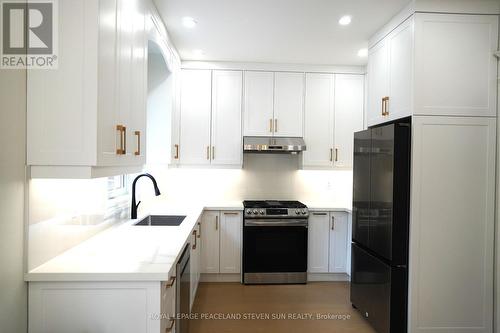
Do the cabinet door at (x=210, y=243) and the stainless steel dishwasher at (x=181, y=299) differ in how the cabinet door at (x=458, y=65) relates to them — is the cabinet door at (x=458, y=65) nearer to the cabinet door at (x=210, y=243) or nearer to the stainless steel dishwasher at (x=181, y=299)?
the stainless steel dishwasher at (x=181, y=299)

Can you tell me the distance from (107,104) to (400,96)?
2136mm

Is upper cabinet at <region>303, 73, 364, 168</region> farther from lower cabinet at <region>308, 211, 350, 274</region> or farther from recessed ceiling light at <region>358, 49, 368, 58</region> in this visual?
lower cabinet at <region>308, 211, 350, 274</region>

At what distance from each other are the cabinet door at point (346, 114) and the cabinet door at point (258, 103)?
2.83 ft

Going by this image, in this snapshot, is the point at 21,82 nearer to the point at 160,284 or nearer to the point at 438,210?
the point at 160,284

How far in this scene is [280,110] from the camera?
12.3ft

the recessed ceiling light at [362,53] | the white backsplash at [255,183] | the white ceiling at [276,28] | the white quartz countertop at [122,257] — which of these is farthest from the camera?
the white backsplash at [255,183]

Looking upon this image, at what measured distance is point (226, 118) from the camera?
373cm

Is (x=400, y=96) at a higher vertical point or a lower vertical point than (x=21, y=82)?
higher

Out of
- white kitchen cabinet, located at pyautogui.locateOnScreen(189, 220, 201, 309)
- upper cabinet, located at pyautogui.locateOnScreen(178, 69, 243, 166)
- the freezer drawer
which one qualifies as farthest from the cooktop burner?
the freezer drawer

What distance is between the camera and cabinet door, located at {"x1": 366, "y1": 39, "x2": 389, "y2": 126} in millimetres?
2633

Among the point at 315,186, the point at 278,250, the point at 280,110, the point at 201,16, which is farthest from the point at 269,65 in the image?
the point at 278,250

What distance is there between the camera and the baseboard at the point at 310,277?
3646mm

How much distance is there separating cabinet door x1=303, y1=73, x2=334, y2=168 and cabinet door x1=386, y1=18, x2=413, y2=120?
1.24 m

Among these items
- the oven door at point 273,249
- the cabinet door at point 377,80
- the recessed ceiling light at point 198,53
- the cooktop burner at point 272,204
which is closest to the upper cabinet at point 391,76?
the cabinet door at point 377,80
